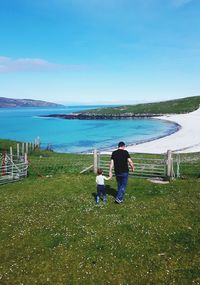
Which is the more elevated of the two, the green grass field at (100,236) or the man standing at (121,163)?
the man standing at (121,163)

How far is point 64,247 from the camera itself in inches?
582

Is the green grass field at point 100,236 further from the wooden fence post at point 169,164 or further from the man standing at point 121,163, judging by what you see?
the wooden fence post at point 169,164

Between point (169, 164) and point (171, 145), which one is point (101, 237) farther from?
point (171, 145)

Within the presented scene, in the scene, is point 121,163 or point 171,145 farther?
point 171,145

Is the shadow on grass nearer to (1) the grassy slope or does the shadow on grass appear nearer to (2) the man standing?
(1) the grassy slope

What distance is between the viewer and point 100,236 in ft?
51.9

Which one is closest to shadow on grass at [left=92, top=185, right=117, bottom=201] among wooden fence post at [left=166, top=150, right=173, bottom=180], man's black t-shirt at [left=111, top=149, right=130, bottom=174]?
man's black t-shirt at [left=111, top=149, right=130, bottom=174]

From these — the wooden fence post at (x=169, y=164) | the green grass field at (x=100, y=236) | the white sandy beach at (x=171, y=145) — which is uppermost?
the wooden fence post at (x=169, y=164)

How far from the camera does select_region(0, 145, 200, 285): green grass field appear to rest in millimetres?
12297

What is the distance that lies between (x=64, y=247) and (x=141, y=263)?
3.78 metres

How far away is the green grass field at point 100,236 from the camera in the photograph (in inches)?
484

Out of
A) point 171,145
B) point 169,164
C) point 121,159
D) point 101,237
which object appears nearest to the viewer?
point 101,237

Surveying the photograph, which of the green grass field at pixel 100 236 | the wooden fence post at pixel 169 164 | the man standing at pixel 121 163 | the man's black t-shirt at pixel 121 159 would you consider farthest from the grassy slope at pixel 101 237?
the wooden fence post at pixel 169 164

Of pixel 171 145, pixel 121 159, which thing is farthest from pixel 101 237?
pixel 171 145
